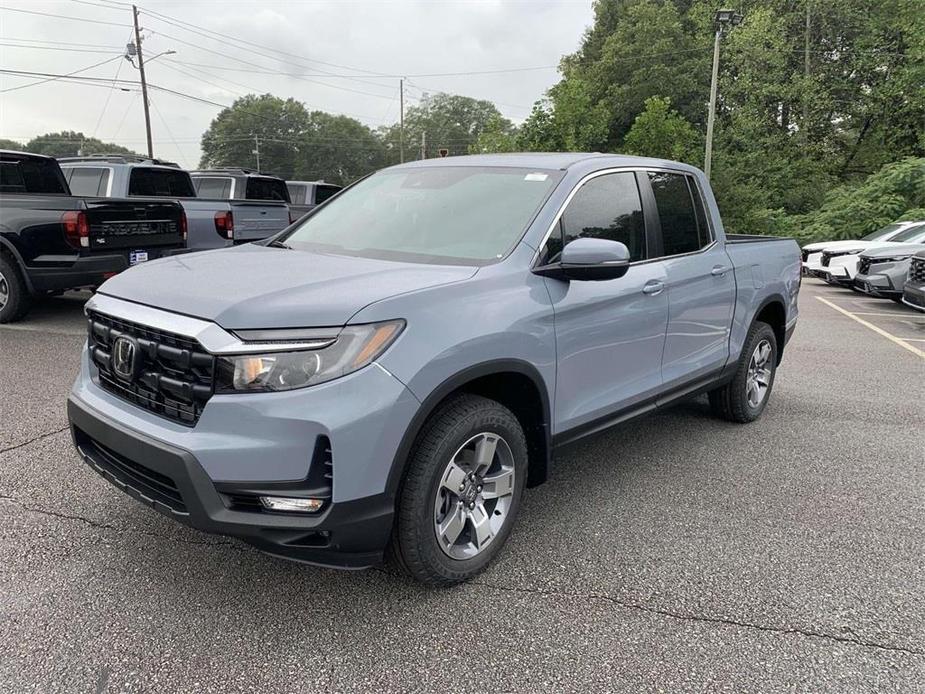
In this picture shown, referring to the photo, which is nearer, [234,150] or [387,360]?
[387,360]

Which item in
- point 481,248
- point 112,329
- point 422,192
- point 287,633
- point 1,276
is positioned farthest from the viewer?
point 1,276

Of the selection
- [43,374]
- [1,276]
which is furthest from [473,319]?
[1,276]

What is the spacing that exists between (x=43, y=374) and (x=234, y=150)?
101m

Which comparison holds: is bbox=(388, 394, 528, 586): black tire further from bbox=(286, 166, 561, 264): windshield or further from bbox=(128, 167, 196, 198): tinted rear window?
bbox=(128, 167, 196, 198): tinted rear window

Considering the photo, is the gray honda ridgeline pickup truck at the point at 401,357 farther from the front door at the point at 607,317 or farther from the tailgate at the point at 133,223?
the tailgate at the point at 133,223

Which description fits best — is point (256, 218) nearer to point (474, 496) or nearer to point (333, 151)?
point (474, 496)

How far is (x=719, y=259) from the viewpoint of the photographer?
442cm

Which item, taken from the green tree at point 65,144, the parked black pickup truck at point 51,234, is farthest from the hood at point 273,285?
the green tree at point 65,144

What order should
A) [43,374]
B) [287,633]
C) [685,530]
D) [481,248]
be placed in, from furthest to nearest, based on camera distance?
[43,374]
[685,530]
[481,248]
[287,633]

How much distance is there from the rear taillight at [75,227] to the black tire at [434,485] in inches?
245

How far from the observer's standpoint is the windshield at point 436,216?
319 cm

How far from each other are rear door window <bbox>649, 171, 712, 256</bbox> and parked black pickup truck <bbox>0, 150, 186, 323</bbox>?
20.0 ft

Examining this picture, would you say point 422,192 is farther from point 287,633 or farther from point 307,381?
point 287,633

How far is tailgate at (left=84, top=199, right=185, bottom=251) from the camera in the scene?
7.46 m
